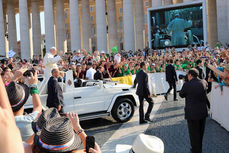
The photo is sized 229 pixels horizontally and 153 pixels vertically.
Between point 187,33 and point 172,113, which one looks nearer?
point 172,113

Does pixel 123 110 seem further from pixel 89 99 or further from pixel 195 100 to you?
pixel 195 100

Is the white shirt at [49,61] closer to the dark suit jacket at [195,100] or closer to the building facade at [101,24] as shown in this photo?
the dark suit jacket at [195,100]

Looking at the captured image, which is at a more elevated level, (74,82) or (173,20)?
(173,20)

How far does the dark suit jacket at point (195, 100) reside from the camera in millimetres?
6008

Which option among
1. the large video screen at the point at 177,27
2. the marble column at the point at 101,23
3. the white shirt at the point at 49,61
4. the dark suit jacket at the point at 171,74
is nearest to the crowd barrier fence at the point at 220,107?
the dark suit jacket at the point at 171,74

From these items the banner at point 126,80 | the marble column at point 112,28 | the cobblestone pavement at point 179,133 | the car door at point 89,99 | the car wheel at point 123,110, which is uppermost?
the marble column at point 112,28

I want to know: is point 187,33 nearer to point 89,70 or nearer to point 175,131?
point 89,70

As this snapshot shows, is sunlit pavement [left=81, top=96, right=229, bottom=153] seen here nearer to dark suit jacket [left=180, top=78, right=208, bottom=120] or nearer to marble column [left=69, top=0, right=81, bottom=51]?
dark suit jacket [left=180, top=78, right=208, bottom=120]

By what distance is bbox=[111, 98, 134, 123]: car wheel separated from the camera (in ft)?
30.3

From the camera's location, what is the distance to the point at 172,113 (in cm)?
1030

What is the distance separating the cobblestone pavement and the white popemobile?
1.08 metres

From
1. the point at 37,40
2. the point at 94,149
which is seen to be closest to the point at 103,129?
the point at 94,149

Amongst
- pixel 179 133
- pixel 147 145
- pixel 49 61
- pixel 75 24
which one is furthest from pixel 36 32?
pixel 147 145

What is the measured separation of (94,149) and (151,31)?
2963cm
